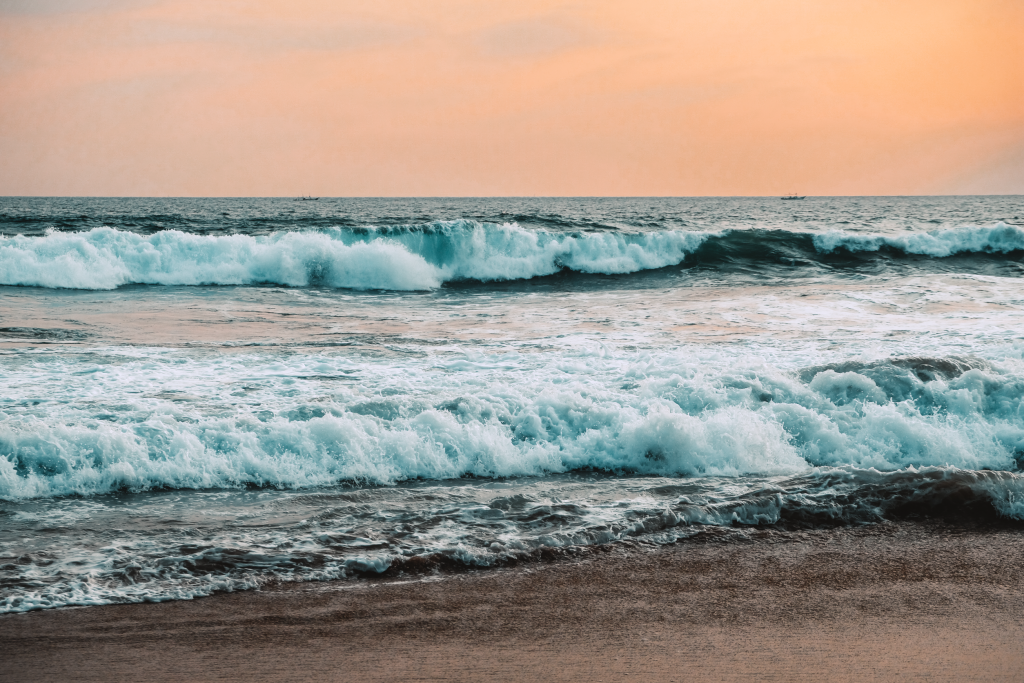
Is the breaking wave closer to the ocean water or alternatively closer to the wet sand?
the ocean water

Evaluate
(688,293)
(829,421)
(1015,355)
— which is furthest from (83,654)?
(688,293)

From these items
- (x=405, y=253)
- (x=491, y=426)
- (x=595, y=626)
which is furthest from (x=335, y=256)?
(x=595, y=626)

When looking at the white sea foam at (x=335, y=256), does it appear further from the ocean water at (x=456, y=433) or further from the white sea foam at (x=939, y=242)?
the ocean water at (x=456, y=433)

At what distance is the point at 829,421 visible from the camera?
5965 mm

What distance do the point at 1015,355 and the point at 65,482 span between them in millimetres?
8255

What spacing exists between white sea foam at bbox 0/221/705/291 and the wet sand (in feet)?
43.3

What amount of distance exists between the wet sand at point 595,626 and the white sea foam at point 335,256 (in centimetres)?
1319

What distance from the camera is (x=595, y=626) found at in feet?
10.6

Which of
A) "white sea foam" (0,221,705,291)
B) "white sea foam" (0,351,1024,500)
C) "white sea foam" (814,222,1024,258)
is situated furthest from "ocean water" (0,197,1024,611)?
"white sea foam" (814,222,1024,258)

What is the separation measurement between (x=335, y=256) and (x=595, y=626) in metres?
15.5

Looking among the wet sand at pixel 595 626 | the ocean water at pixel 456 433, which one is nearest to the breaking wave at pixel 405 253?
the ocean water at pixel 456 433

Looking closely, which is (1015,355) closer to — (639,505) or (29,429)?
(639,505)

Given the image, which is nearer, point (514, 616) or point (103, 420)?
point (514, 616)

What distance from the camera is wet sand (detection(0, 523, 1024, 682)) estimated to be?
2891mm
